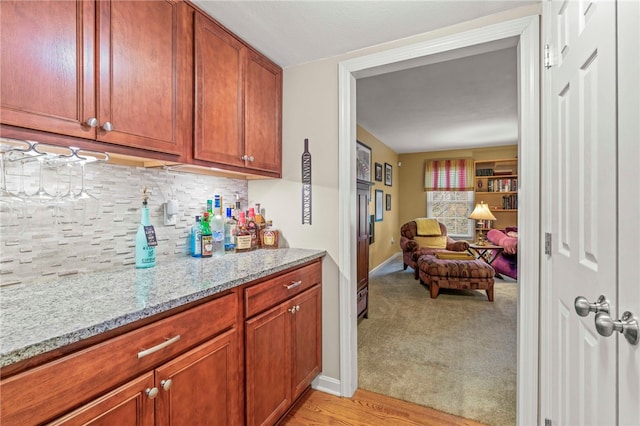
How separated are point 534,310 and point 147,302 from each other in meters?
1.74

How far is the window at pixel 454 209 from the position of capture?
22.0 feet

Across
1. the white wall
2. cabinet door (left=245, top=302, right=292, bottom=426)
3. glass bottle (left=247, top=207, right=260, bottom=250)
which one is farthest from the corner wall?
cabinet door (left=245, top=302, right=292, bottom=426)

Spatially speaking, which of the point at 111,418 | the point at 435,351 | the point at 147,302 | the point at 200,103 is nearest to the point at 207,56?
the point at 200,103

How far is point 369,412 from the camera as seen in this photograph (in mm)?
1771

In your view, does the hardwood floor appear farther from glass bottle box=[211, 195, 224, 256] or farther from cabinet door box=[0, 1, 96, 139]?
cabinet door box=[0, 1, 96, 139]

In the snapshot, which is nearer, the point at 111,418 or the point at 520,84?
the point at 111,418

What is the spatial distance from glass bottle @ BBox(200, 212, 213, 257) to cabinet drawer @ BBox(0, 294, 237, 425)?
2.24ft

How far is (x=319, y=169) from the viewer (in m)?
2.04

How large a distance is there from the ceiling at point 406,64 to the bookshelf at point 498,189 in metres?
1.17

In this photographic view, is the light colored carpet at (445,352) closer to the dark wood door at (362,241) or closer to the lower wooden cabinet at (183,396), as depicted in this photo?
the dark wood door at (362,241)

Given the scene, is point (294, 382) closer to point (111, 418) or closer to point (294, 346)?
point (294, 346)

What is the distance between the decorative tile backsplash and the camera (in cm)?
112

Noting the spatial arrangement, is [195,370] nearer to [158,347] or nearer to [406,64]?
[158,347]

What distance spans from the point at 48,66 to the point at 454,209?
710 cm
